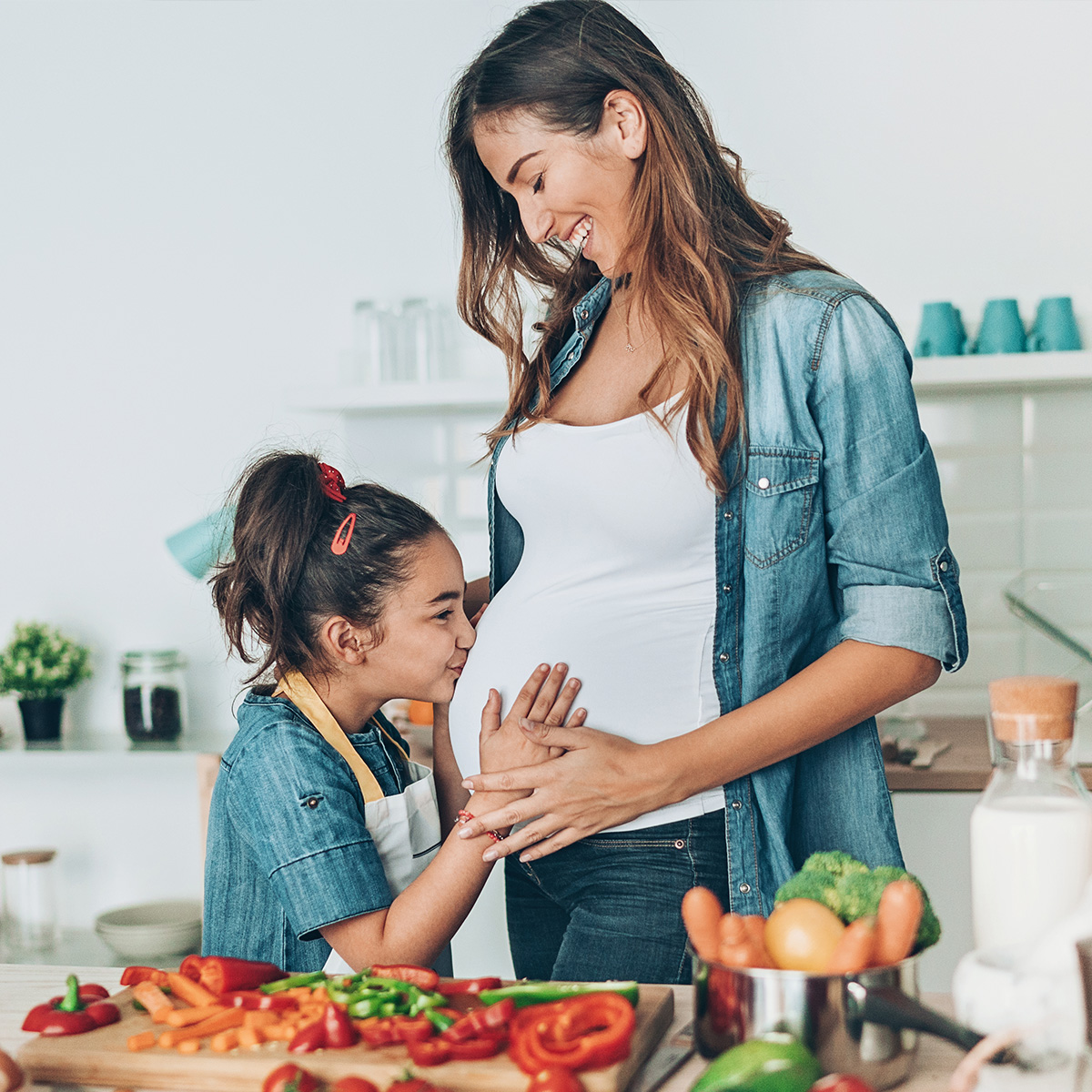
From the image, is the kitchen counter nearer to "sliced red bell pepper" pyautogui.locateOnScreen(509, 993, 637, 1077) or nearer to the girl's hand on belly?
"sliced red bell pepper" pyautogui.locateOnScreen(509, 993, 637, 1077)

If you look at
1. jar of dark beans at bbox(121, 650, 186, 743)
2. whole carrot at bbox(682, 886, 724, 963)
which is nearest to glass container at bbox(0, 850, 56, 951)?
jar of dark beans at bbox(121, 650, 186, 743)

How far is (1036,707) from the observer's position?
0.69 meters

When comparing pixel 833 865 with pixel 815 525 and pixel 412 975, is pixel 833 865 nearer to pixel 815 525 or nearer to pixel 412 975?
pixel 412 975

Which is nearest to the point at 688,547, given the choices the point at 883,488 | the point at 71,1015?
the point at 883,488

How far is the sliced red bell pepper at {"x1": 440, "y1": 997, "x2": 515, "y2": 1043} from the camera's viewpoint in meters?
0.75

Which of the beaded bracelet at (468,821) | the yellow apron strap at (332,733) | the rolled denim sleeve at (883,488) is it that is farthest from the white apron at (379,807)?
the rolled denim sleeve at (883,488)

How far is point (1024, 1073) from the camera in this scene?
633mm

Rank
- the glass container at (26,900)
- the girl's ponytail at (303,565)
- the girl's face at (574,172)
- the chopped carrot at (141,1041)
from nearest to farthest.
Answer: the chopped carrot at (141,1041), the girl's face at (574,172), the girl's ponytail at (303,565), the glass container at (26,900)

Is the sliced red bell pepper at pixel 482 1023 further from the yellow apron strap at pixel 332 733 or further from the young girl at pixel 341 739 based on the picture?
the yellow apron strap at pixel 332 733

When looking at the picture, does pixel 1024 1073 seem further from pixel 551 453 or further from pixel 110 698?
pixel 110 698

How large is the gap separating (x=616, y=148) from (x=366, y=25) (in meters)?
1.68

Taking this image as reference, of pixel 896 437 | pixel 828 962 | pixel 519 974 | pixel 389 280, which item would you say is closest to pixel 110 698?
pixel 389 280

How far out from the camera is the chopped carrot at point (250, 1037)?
775 mm

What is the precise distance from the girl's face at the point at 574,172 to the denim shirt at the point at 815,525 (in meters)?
0.17
